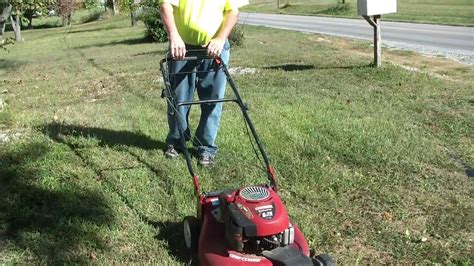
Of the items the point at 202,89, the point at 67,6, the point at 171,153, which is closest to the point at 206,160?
the point at 171,153

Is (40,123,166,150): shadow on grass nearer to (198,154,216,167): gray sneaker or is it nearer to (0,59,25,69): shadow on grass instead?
(198,154,216,167): gray sneaker

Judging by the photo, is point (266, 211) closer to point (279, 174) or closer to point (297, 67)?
point (279, 174)

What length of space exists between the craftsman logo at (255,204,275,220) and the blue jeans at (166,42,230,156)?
1.94 metres

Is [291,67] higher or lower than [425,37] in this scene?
higher

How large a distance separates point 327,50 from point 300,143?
1012 cm

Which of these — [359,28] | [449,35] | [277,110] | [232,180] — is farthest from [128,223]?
[359,28]

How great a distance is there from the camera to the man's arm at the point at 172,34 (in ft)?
13.4

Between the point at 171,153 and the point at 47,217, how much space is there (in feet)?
4.81

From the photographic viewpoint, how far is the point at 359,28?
24.1m

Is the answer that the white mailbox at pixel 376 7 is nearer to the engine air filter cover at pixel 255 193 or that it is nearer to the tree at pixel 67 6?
the tree at pixel 67 6

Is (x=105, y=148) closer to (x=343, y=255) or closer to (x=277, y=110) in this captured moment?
(x=277, y=110)

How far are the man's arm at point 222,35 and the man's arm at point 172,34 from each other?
208mm

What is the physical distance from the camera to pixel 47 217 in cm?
398

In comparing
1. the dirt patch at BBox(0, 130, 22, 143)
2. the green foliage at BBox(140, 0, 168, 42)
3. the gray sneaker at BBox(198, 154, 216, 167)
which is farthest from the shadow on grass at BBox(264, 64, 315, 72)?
the green foliage at BBox(140, 0, 168, 42)
